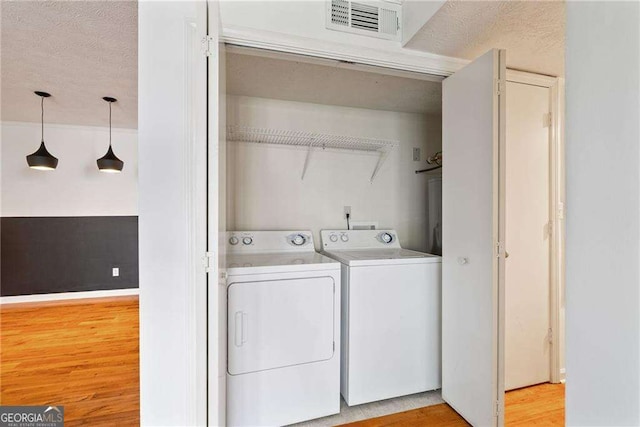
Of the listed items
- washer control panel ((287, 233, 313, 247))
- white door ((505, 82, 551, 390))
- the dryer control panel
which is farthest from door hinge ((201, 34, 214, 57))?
white door ((505, 82, 551, 390))

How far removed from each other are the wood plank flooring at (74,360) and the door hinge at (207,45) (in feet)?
6.54

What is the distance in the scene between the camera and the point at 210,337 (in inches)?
42.2

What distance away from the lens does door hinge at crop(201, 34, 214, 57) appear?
1.04 m

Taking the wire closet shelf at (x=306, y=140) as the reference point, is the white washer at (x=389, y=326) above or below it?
below

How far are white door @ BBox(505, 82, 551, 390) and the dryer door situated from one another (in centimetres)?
128

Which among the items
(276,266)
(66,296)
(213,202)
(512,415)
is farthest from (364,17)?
(66,296)

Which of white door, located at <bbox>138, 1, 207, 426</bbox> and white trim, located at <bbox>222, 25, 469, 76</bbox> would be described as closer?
white door, located at <bbox>138, 1, 207, 426</bbox>

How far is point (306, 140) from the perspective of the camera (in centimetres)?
243

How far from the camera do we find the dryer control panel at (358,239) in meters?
2.43

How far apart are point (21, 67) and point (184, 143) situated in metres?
2.35

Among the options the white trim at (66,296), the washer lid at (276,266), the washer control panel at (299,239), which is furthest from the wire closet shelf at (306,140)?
the white trim at (66,296)

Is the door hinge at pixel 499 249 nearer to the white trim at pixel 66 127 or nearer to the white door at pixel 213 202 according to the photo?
the white door at pixel 213 202

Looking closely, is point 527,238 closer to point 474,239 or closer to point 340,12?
point 474,239

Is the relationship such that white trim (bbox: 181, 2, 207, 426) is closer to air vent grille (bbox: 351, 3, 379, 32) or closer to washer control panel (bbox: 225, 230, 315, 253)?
air vent grille (bbox: 351, 3, 379, 32)
